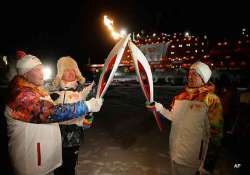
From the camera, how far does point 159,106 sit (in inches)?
137

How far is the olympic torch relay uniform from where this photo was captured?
2375mm

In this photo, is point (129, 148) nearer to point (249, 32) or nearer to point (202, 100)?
point (202, 100)

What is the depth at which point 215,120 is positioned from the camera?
2.79 metres

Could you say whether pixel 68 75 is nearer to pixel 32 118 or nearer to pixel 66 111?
pixel 66 111

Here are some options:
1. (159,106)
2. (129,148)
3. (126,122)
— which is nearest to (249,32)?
(126,122)

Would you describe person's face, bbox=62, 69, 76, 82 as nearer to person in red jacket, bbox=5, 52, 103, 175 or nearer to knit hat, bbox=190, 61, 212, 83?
person in red jacket, bbox=5, 52, 103, 175

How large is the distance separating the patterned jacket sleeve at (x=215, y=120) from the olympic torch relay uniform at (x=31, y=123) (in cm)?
134

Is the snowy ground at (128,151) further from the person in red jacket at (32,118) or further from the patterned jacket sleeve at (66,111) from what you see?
the patterned jacket sleeve at (66,111)

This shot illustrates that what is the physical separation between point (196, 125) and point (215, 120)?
21 centimetres

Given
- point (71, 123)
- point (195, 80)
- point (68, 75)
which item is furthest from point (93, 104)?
point (195, 80)

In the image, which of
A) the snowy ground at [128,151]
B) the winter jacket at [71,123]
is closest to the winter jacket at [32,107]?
the winter jacket at [71,123]

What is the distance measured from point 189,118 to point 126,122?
6520 millimetres

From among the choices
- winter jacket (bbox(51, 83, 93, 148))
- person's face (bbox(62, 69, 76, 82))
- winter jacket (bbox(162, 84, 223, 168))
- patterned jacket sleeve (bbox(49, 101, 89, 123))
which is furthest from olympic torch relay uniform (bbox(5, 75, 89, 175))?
winter jacket (bbox(162, 84, 223, 168))

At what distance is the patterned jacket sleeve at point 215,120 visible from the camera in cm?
279
